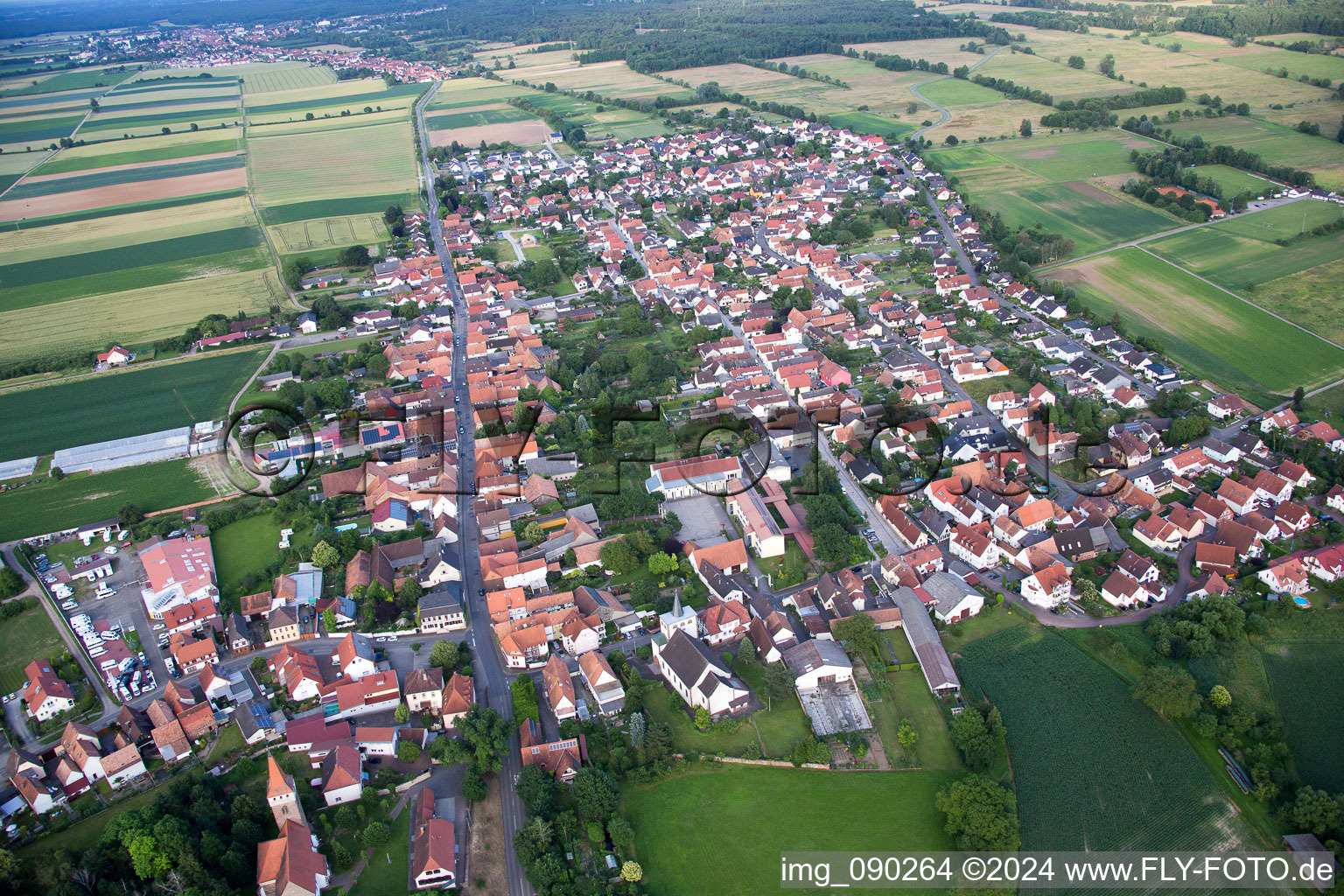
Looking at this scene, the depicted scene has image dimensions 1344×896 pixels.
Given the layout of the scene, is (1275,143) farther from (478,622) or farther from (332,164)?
(332,164)

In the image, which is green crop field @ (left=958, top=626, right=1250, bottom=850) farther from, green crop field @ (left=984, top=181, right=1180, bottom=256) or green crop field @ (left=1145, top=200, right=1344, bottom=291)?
green crop field @ (left=984, top=181, right=1180, bottom=256)

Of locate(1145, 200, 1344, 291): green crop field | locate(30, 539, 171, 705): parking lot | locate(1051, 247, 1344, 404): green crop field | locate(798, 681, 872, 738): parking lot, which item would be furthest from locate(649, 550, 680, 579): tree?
locate(1145, 200, 1344, 291): green crop field

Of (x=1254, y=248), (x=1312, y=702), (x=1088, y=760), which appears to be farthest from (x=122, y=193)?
(x=1312, y=702)

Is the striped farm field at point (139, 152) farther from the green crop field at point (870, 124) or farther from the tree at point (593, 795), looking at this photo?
the tree at point (593, 795)

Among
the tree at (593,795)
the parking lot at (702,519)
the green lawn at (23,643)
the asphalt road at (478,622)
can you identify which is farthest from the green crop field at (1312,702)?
the green lawn at (23,643)

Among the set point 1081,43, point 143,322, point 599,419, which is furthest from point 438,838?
point 1081,43

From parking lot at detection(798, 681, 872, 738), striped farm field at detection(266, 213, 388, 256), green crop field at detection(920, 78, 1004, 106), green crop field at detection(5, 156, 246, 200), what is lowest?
parking lot at detection(798, 681, 872, 738)
